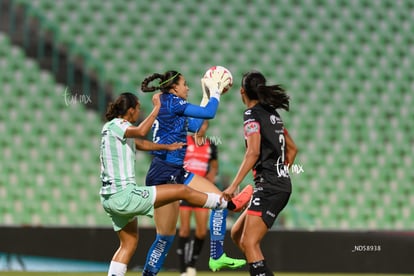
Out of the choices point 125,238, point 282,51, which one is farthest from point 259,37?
point 125,238

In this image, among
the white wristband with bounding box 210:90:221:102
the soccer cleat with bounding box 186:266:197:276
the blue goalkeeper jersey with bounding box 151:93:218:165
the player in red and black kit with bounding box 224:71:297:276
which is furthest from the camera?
the soccer cleat with bounding box 186:266:197:276

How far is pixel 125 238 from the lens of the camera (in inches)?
233

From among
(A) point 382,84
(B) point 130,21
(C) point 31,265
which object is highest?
(B) point 130,21

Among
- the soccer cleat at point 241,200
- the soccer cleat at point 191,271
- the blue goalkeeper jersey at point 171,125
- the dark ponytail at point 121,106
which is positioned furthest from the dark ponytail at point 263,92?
the soccer cleat at point 191,271

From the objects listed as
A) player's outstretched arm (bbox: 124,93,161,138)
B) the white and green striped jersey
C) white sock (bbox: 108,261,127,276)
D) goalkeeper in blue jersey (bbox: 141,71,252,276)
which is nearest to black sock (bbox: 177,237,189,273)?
goalkeeper in blue jersey (bbox: 141,71,252,276)

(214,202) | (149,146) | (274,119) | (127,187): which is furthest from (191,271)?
(274,119)

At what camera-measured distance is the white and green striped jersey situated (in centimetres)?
565

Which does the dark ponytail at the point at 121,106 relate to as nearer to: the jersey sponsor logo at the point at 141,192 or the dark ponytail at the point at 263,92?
the jersey sponsor logo at the point at 141,192

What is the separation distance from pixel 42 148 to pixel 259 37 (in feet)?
11.9

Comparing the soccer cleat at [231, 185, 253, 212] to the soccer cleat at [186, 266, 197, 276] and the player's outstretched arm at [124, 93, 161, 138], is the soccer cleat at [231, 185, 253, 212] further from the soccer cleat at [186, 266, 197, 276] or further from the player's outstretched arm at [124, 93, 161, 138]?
the soccer cleat at [186, 266, 197, 276]

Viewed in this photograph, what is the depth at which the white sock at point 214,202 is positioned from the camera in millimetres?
5758

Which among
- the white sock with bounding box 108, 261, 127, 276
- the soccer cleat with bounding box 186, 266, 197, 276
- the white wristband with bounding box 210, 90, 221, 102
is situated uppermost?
the white wristband with bounding box 210, 90, 221, 102

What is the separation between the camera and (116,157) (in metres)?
5.71

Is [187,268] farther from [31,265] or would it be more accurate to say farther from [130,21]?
[130,21]
